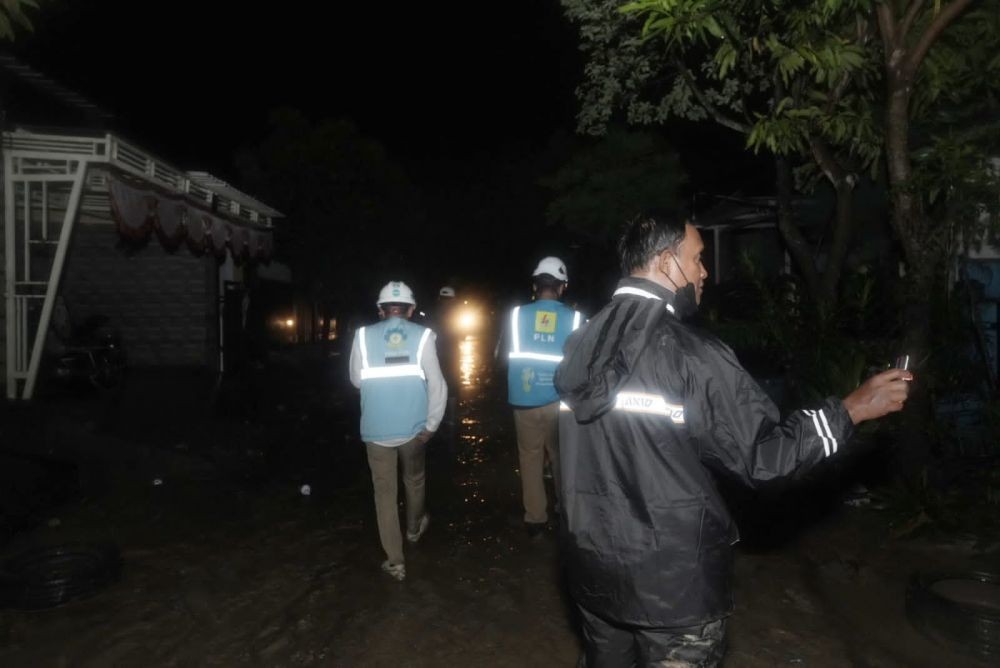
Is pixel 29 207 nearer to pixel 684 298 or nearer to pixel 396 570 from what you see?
pixel 396 570

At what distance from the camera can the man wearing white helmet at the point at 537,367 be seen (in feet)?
20.8

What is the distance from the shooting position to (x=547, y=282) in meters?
6.39

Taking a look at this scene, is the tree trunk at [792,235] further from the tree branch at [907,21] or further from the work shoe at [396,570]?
the work shoe at [396,570]

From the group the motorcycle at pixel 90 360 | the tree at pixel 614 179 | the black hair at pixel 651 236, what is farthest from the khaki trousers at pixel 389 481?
the tree at pixel 614 179

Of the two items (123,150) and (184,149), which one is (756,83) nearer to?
(123,150)

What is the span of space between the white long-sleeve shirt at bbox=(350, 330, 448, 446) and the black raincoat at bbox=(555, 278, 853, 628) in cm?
317

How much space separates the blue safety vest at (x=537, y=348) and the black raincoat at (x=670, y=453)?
148 inches

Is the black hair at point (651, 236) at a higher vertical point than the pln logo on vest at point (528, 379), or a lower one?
higher

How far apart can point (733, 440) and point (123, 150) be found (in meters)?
9.34

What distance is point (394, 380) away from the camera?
5.54m

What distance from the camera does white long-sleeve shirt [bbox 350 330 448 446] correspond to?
5.62m

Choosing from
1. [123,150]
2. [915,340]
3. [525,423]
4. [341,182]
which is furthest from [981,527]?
[341,182]

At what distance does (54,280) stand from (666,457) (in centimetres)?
842

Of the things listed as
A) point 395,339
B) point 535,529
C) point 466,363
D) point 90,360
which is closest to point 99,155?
point 90,360
